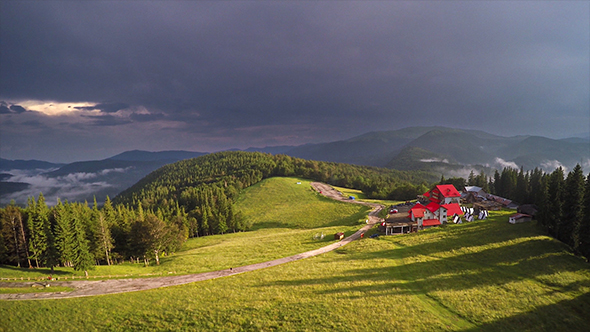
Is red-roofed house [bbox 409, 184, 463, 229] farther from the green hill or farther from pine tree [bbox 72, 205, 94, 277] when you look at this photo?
pine tree [bbox 72, 205, 94, 277]

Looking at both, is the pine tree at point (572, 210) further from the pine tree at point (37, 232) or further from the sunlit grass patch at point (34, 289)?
the pine tree at point (37, 232)

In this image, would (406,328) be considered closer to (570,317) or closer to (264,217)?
(570,317)

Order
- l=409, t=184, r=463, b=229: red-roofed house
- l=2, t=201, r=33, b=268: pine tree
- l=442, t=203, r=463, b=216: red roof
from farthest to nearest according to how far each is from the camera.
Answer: l=442, t=203, r=463, b=216: red roof → l=409, t=184, r=463, b=229: red-roofed house → l=2, t=201, r=33, b=268: pine tree

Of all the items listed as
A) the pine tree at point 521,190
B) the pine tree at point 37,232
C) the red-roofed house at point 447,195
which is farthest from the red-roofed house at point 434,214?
the pine tree at point 37,232

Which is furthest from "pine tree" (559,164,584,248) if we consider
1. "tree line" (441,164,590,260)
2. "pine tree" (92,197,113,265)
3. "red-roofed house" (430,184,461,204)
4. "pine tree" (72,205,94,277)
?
"pine tree" (92,197,113,265)

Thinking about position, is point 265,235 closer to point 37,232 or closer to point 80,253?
point 80,253

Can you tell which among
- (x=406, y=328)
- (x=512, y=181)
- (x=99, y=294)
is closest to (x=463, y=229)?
(x=406, y=328)

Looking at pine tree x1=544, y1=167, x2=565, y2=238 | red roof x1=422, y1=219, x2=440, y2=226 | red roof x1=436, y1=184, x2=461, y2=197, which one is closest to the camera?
pine tree x1=544, y1=167, x2=565, y2=238

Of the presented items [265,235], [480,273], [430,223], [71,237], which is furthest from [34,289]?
[430,223]
